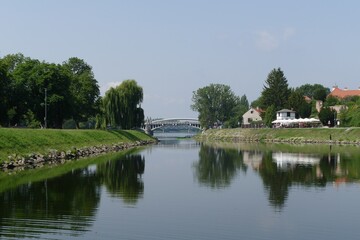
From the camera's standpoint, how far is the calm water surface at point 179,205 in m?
18.2

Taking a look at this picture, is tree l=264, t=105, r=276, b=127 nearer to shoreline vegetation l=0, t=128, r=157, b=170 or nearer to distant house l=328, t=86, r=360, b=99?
distant house l=328, t=86, r=360, b=99

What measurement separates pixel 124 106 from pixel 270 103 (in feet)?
196

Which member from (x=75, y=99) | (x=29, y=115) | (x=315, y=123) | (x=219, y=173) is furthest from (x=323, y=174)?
(x=315, y=123)

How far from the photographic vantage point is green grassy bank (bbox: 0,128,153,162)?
44406 mm

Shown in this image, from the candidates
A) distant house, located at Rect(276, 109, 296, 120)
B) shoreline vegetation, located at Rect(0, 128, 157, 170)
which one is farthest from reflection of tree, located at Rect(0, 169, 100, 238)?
distant house, located at Rect(276, 109, 296, 120)

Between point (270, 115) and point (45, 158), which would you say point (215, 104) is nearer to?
point (270, 115)

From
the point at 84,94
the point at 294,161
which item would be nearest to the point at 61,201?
the point at 294,161

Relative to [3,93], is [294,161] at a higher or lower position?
lower

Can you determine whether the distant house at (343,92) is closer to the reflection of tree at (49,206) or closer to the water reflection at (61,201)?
the water reflection at (61,201)

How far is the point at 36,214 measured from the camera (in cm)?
2091

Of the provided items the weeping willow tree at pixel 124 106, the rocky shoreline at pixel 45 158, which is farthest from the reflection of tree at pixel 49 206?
the weeping willow tree at pixel 124 106

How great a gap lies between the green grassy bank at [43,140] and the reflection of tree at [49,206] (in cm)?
1177

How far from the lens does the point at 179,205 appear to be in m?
24.0

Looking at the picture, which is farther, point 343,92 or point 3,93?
point 343,92
